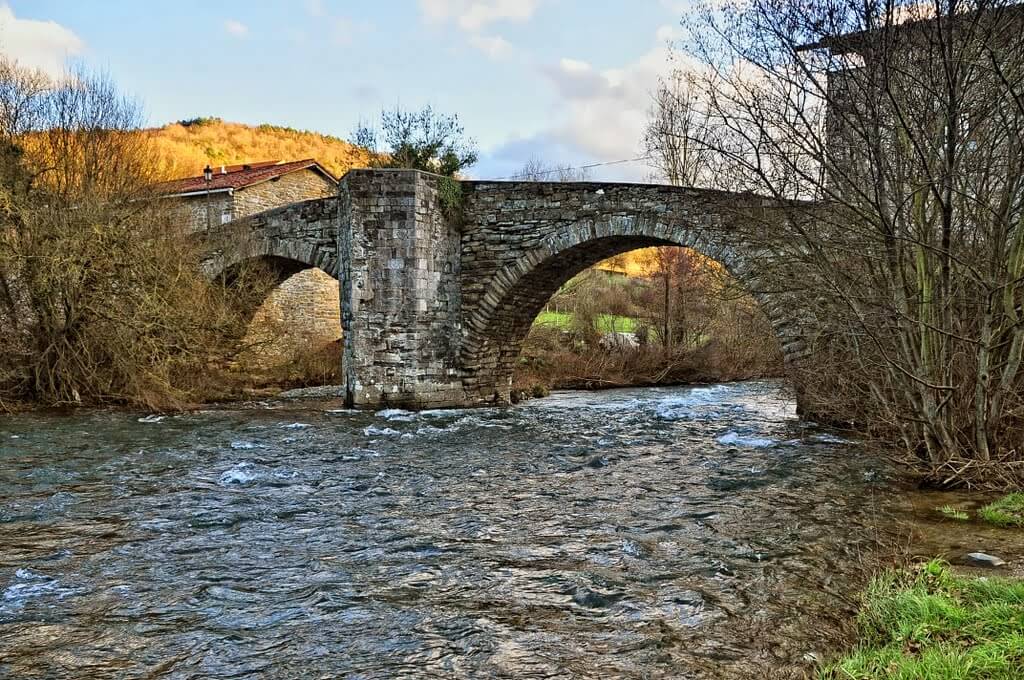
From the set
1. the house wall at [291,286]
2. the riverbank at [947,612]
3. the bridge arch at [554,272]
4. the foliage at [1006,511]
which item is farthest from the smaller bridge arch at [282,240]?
the riverbank at [947,612]

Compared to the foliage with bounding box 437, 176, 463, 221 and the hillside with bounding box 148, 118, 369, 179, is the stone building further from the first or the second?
the hillside with bounding box 148, 118, 369, 179

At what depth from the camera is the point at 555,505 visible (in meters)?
6.29

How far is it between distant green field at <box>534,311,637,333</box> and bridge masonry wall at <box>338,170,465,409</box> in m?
7.54

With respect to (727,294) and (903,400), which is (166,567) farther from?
(727,294)

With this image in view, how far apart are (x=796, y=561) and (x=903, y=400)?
3705 mm

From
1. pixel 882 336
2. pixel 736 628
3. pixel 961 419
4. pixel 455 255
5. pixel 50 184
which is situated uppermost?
pixel 50 184

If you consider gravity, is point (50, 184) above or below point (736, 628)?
above

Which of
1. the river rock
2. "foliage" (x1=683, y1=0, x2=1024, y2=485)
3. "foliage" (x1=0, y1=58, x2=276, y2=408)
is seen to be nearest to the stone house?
"foliage" (x1=0, y1=58, x2=276, y2=408)

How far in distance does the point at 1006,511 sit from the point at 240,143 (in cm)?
5393

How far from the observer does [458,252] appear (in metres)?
13.6

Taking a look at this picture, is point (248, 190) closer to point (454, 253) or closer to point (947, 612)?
point (454, 253)

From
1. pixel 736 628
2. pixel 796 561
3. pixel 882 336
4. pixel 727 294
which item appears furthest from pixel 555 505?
pixel 727 294

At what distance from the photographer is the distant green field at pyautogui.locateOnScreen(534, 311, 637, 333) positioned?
830 inches

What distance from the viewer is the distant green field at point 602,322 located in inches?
830
